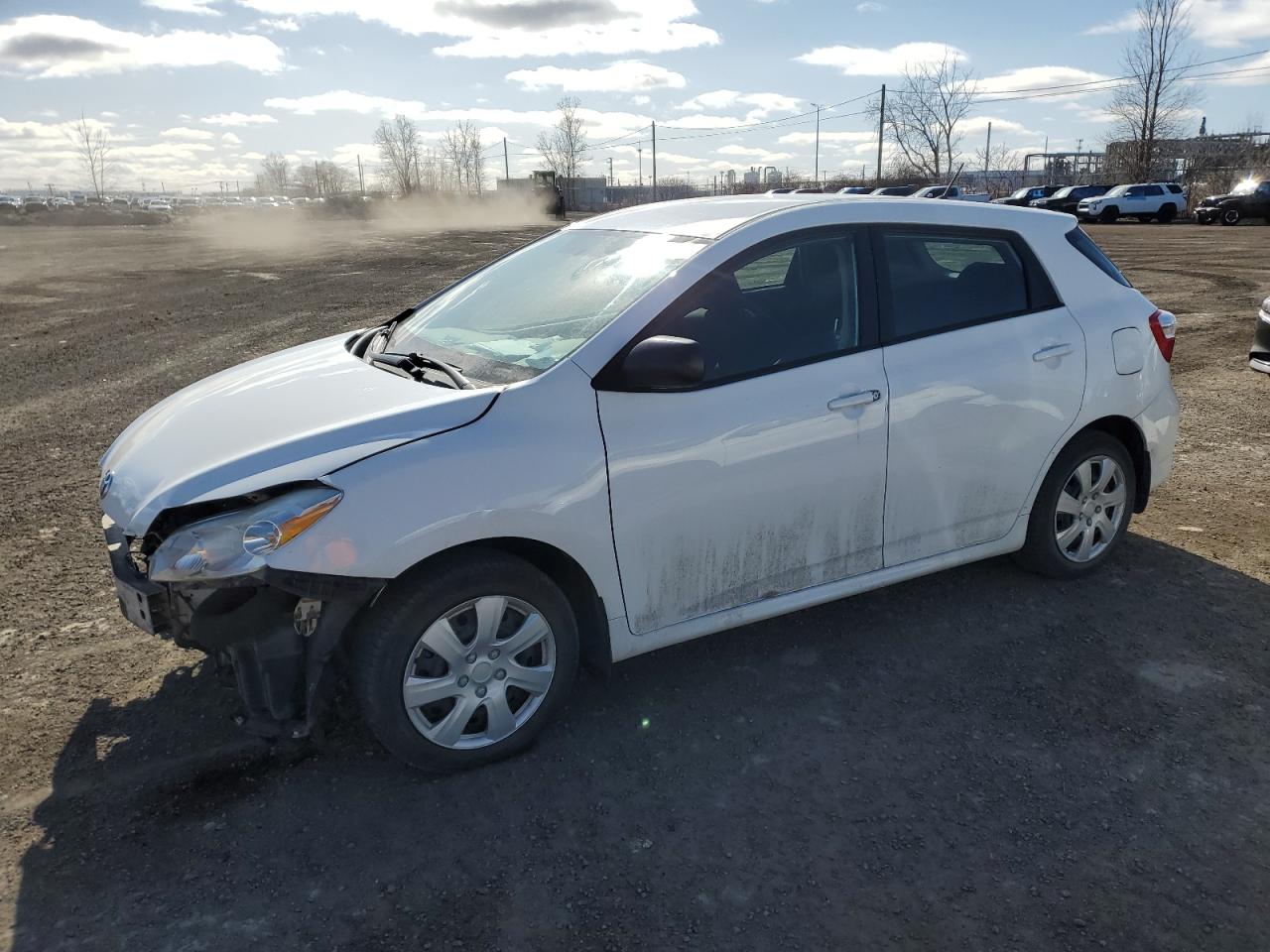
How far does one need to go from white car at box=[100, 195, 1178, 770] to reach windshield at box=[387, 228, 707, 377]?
0.02 meters

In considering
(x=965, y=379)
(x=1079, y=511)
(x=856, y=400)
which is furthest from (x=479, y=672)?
(x=1079, y=511)

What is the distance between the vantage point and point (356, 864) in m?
2.70

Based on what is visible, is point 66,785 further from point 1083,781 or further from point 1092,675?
point 1092,675

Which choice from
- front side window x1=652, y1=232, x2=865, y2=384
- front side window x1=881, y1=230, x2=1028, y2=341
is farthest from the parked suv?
front side window x1=652, y1=232, x2=865, y2=384

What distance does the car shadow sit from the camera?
8.11ft

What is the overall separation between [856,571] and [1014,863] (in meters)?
1.26

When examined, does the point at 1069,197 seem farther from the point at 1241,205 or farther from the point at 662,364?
the point at 662,364

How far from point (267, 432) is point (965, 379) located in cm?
262

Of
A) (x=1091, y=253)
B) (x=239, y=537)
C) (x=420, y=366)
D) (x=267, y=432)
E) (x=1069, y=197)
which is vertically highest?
(x=1069, y=197)

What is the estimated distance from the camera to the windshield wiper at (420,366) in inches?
125

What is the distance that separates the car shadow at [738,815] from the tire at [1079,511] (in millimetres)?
490

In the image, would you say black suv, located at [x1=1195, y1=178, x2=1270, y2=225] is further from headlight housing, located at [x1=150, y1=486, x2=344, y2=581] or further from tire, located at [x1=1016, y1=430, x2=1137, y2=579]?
headlight housing, located at [x1=150, y1=486, x2=344, y2=581]

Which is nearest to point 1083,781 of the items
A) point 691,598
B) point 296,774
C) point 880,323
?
point 691,598

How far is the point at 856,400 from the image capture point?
11.4 feet
